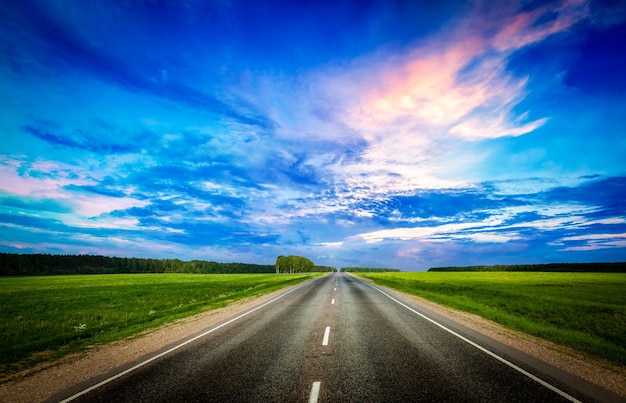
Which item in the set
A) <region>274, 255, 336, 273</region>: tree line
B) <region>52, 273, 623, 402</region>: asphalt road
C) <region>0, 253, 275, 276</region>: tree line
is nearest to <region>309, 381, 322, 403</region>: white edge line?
<region>52, 273, 623, 402</region>: asphalt road

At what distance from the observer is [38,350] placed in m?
9.45

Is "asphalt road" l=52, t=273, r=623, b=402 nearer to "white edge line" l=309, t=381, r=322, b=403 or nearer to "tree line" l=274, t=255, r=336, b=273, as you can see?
"white edge line" l=309, t=381, r=322, b=403

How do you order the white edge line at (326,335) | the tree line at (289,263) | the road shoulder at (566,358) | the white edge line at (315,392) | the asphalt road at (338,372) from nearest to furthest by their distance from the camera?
1. the white edge line at (315,392)
2. the asphalt road at (338,372)
3. the road shoulder at (566,358)
4. the white edge line at (326,335)
5. the tree line at (289,263)

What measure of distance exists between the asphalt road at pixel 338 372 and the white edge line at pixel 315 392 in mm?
18

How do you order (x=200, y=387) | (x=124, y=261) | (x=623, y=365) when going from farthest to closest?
(x=124, y=261) → (x=623, y=365) → (x=200, y=387)

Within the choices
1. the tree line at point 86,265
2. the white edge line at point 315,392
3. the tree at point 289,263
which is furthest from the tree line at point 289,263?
the white edge line at point 315,392

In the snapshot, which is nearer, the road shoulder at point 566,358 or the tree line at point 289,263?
the road shoulder at point 566,358

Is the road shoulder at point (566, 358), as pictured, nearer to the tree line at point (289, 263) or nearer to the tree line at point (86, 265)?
the tree line at point (86, 265)

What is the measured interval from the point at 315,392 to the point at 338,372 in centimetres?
120

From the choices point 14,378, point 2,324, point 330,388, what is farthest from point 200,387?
point 2,324

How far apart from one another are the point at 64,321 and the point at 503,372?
19.1m

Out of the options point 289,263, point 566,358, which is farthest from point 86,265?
point 566,358

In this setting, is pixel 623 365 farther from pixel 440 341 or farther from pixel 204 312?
pixel 204 312

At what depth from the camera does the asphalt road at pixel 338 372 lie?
17.3 ft
